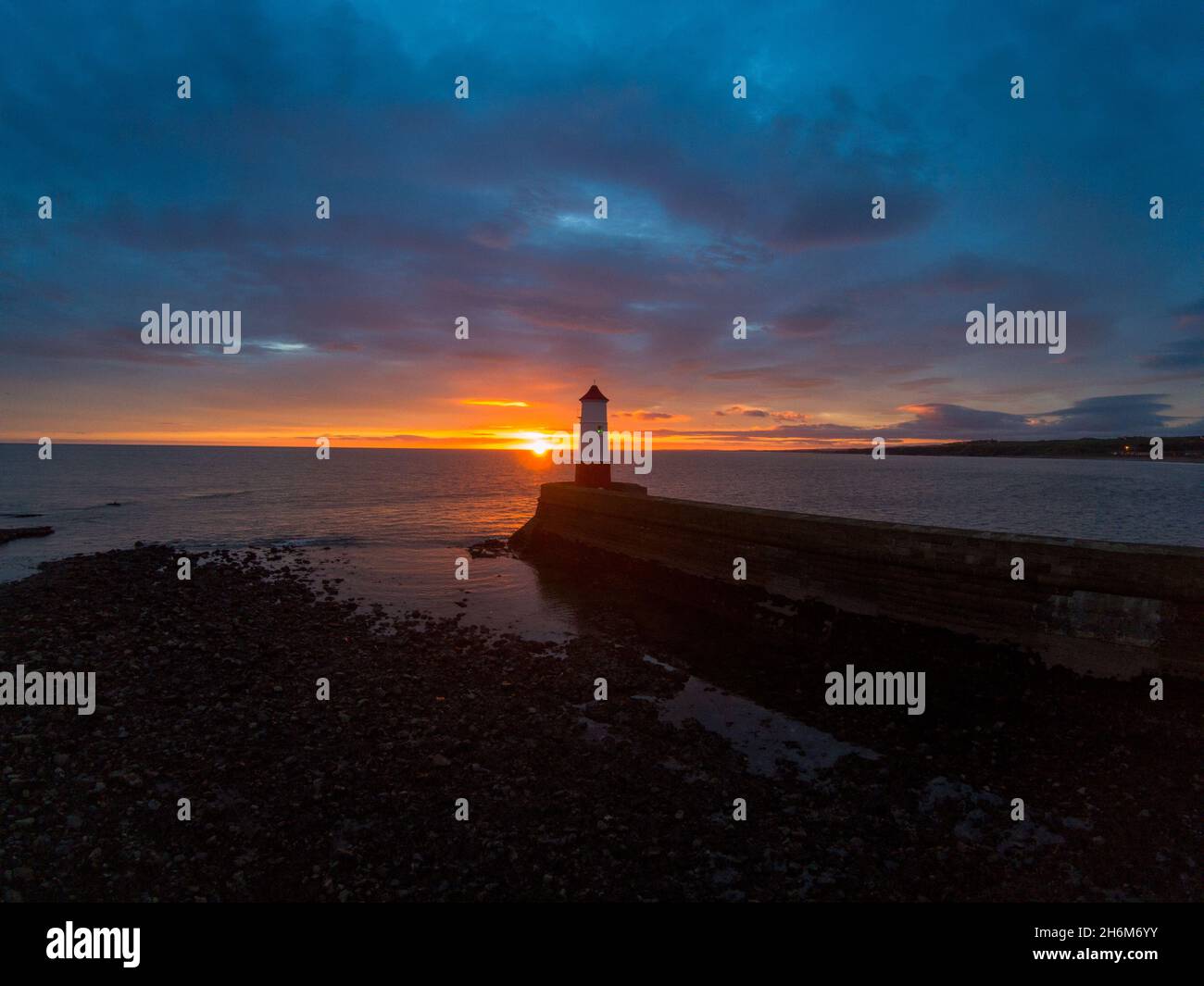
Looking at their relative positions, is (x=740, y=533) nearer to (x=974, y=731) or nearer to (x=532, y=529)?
(x=974, y=731)

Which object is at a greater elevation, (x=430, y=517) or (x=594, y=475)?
(x=594, y=475)

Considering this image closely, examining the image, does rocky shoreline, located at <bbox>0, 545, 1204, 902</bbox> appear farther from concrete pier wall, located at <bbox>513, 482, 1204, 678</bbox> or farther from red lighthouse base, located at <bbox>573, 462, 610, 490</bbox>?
red lighthouse base, located at <bbox>573, 462, 610, 490</bbox>

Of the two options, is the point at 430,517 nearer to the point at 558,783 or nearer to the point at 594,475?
the point at 594,475

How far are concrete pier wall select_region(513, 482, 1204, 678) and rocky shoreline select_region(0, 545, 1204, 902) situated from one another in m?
0.60

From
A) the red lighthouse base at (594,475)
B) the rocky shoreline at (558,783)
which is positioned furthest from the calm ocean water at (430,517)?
the rocky shoreline at (558,783)

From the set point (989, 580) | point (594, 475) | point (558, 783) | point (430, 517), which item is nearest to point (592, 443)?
point (594, 475)

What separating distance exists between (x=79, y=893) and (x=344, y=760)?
10.0 feet

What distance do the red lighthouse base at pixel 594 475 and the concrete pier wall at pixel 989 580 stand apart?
9.78 m

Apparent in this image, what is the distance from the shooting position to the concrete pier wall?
33.2 feet

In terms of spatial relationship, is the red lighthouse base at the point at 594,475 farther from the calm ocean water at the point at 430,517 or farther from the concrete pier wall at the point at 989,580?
the concrete pier wall at the point at 989,580

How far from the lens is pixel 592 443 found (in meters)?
30.1

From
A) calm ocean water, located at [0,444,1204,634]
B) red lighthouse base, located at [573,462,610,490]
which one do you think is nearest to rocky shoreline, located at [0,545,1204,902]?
calm ocean water, located at [0,444,1204,634]

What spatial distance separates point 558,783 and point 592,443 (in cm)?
2317

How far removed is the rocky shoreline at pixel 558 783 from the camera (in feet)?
19.9
